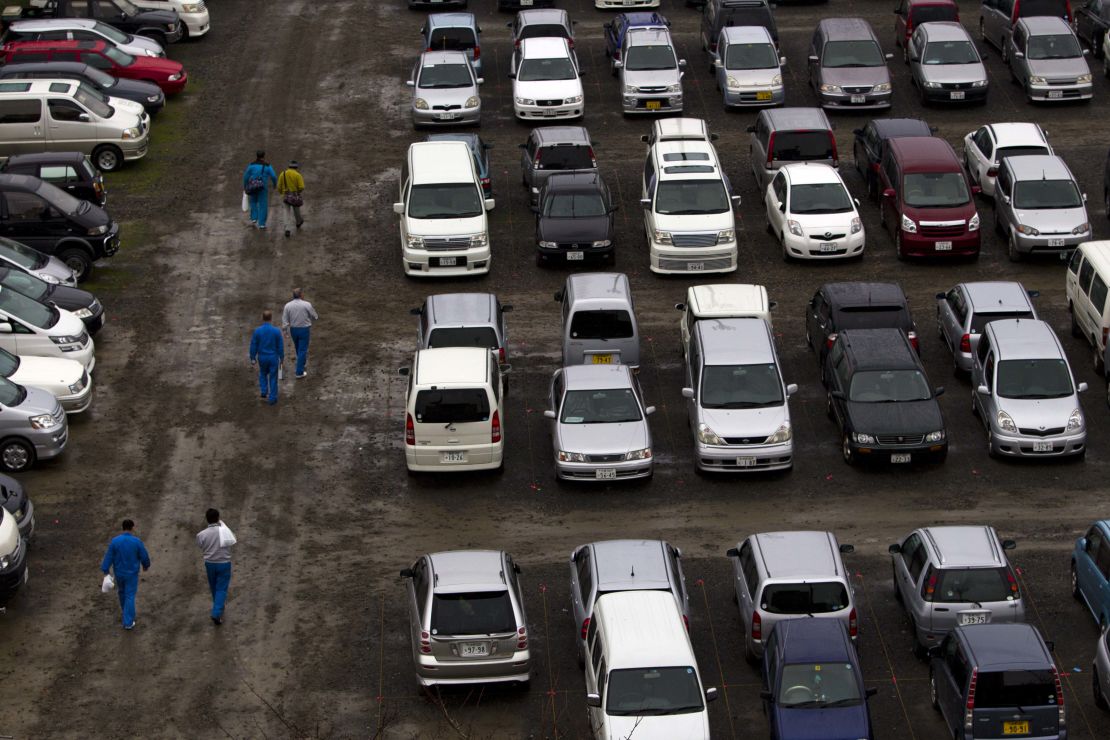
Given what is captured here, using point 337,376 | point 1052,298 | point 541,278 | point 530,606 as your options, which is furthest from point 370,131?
point 530,606

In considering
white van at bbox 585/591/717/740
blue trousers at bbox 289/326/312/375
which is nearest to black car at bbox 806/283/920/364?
blue trousers at bbox 289/326/312/375

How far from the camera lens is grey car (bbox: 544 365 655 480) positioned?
2845cm

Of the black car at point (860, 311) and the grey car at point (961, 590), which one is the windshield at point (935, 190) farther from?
the grey car at point (961, 590)

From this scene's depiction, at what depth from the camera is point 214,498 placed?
28.7m

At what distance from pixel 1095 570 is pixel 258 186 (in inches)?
772

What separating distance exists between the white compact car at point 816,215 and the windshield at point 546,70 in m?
8.58

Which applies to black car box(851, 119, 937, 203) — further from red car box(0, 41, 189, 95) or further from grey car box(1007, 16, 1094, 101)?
red car box(0, 41, 189, 95)

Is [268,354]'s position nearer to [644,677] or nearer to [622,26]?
[644,677]

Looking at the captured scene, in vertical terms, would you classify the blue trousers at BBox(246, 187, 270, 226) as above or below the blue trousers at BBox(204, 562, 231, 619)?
below

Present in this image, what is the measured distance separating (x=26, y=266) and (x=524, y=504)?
11.0 metres

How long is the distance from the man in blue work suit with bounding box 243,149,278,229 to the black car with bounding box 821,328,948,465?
1316cm

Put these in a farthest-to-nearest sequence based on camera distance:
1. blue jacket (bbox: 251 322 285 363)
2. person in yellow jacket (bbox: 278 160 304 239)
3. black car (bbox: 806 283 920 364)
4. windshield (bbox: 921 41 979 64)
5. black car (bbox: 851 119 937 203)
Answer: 1. windshield (bbox: 921 41 979 64)
2. black car (bbox: 851 119 937 203)
3. person in yellow jacket (bbox: 278 160 304 239)
4. black car (bbox: 806 283 920 364)
5. blue jacket (bbox: 251 322 285 363)

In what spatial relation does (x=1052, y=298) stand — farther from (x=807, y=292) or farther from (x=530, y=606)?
(x=530, y=606)

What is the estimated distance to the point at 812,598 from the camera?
23.6 metres
